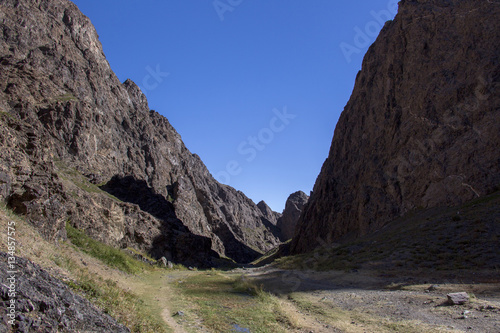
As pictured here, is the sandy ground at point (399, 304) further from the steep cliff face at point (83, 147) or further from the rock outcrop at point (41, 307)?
the steep cliff face at point (83, 147)

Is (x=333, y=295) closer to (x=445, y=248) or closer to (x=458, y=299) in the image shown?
(x=458, y=299)

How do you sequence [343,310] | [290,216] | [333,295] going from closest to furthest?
[343,310] → [333,295] → [290,216]

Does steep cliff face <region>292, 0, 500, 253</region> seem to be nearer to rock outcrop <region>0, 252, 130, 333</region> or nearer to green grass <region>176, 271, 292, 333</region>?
green grass <region>176, 271, 292, 333</region>

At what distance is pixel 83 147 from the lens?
208 ft

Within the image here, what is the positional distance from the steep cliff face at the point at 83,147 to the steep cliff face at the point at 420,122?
35.4 meters

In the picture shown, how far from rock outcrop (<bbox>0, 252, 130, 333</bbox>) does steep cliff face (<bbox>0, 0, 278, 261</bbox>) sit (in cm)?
1056

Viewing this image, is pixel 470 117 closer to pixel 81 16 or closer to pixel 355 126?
pixel 355 126

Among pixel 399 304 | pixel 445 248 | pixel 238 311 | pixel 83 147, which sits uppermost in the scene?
pixel 83 147

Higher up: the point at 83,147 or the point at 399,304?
the point at 83,147

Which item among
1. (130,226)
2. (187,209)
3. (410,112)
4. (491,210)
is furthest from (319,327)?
(187,209)

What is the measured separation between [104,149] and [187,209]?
31.2 meters

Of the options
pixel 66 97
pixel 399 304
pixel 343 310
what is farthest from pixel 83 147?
pixel 399 304

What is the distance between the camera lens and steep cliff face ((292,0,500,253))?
126 feet

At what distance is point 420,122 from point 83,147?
218 feet
